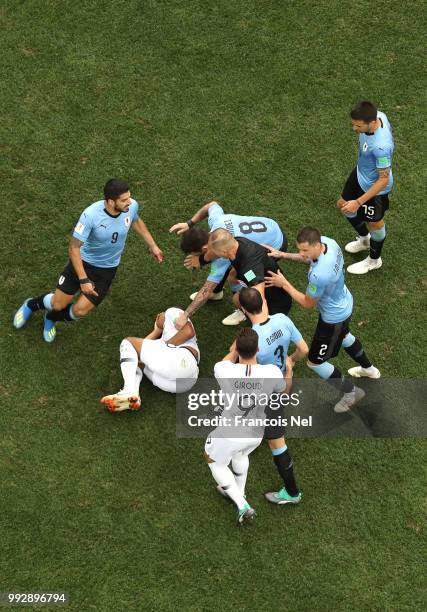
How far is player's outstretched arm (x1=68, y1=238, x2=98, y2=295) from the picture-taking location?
31.1ft

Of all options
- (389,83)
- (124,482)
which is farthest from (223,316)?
(389,83)

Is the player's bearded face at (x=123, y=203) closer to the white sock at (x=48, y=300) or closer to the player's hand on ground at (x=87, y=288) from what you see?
the player's hand on ground at (x=87, y=288)

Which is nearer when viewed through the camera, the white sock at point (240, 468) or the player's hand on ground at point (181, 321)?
the white sock at point (240, 468)

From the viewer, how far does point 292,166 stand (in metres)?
12.3

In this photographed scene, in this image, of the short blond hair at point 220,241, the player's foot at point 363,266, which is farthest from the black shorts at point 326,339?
the player's foot at point 363,266

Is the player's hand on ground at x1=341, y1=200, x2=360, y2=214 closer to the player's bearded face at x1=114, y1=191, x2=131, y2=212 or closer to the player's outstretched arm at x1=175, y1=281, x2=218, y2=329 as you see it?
the player's outstretched arm at x1=175, y1=281, x2=218, y2=329

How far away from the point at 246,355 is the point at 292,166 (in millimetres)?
4856

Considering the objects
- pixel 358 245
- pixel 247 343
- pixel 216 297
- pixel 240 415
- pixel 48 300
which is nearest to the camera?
pixel 247 343

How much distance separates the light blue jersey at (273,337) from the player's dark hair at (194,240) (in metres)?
1.14

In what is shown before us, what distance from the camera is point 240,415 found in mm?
8523

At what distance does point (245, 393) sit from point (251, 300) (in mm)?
880

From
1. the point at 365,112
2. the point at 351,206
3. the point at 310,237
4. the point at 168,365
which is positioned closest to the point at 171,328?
the point at 168,365

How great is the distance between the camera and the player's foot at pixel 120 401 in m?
9.60

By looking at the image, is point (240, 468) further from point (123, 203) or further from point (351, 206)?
point (351, 206)
